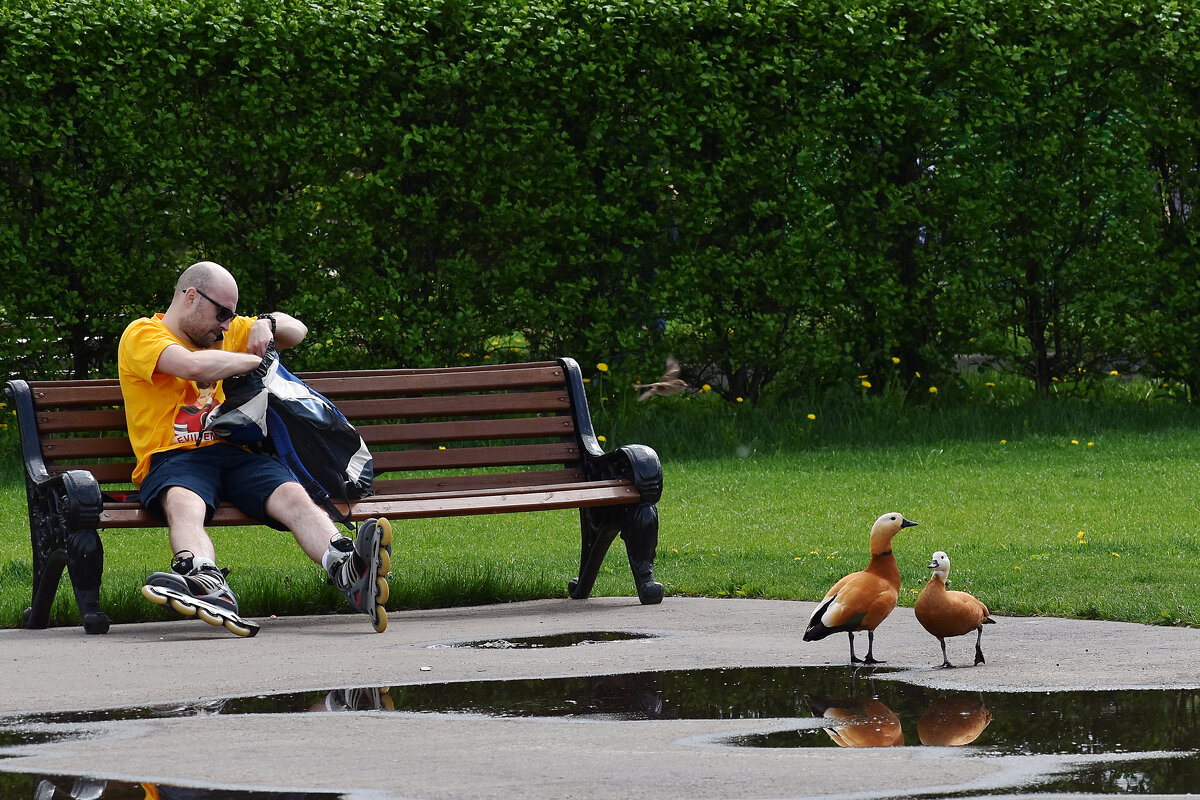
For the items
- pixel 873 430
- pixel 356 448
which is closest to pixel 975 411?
pixel 873 430

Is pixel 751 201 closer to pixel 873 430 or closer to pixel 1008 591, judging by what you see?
pixel 873 430

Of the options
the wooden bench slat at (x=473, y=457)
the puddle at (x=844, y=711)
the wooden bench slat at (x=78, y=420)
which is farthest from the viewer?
the wooden bench slat at (x=473, y=457)

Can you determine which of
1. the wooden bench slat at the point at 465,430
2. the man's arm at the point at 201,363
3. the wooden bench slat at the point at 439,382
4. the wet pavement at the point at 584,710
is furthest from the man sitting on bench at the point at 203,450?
the wooden bench slat at the point at 465,430

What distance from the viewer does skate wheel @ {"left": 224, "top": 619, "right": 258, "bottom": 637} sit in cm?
567

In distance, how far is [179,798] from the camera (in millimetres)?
3512

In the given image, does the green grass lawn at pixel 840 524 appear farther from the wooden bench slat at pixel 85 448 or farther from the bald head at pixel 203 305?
the bald head at pixel 203 305

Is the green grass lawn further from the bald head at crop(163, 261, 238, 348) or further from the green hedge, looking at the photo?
the bald head at crop(163, 261, 238, 348)

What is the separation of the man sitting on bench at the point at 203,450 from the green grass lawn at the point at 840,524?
580mm

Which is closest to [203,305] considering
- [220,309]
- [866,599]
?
[220,309]

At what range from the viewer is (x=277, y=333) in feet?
22.0

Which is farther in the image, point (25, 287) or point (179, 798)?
point (25, 287)

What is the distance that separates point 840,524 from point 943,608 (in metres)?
3.67

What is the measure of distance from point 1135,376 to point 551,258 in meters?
5.15

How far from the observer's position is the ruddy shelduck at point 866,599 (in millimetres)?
5031
